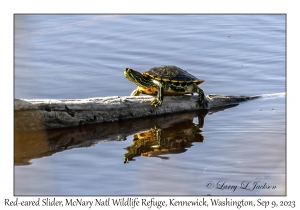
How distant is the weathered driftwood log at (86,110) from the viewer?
8.34 meters

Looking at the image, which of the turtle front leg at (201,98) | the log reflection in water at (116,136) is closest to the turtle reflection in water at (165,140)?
the log reflection in water at (116,136)

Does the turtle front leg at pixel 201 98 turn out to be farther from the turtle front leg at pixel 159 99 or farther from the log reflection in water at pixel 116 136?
the turtle front leg at pixel 159 99

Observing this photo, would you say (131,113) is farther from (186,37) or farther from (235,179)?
(186,37)

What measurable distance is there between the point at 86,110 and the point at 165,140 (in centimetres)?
130

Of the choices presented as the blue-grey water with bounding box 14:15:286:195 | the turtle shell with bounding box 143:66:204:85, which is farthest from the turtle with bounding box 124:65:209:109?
the blue-grey water with bounding box 14:15:286:195

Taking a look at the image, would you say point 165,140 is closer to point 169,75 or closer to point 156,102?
point 156,102

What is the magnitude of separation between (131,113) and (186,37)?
5.16 metres

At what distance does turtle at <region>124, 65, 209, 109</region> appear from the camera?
31.0 feet

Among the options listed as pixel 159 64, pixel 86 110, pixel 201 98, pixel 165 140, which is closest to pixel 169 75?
pixel 201 98

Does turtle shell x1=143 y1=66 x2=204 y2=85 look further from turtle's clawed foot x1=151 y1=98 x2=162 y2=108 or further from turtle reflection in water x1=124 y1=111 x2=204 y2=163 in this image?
turtle reflection in water x1=124 y1=111 x2=204 y2=163

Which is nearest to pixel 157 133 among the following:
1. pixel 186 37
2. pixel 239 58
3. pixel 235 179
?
pixel 235 179

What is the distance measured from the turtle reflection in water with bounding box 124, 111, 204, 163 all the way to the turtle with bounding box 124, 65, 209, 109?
20.0 inches

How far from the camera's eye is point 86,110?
884 cm
